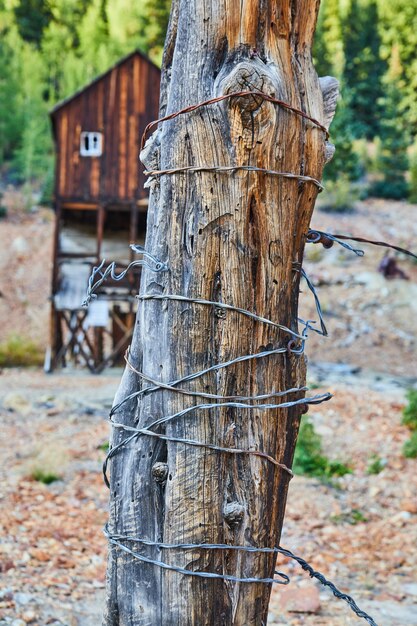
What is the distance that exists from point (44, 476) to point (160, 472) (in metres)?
6.62

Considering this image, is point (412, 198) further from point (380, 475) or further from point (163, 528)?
point (163, 528)

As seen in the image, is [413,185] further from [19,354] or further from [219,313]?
[219,313]

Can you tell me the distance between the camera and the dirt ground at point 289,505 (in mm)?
6180

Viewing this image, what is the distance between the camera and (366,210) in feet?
121

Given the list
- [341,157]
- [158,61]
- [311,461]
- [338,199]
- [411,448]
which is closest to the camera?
[311,461]

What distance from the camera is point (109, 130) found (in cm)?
2134

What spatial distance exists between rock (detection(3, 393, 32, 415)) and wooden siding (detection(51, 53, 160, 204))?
821cm

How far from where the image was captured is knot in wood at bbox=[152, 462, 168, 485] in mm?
2994

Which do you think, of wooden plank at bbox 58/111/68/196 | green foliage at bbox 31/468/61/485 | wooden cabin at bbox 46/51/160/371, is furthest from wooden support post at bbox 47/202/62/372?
green foliage at bbox 31/468/61/485

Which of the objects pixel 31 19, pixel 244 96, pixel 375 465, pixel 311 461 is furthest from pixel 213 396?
pixel 31 19

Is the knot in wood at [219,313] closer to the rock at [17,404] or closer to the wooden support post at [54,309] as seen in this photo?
the rock at [17,404]

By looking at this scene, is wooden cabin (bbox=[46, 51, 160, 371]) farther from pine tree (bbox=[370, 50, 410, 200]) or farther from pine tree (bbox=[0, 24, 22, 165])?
pine tree (bbox=[0, 24, 22, 165])

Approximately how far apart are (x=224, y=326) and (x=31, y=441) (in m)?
9.03

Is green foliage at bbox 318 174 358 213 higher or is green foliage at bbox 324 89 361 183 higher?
green foliage at bbox 324 89 361 183
